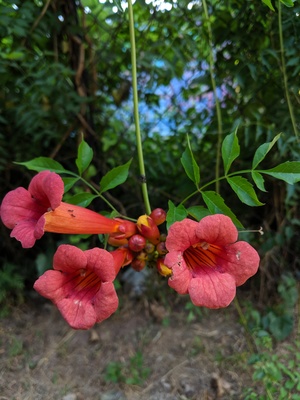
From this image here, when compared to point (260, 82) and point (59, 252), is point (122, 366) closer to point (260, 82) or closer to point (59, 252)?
point (59, 252)

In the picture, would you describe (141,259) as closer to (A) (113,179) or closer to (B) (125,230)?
(B) (125,230)

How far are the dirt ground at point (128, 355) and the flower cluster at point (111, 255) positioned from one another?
113cm

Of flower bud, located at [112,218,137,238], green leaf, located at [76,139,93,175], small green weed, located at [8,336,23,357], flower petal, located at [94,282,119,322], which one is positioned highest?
green leaf, located at [76,139,93,175]

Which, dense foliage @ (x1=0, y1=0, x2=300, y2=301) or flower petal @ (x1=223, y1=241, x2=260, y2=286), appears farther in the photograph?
dense foliage @ (x1=0, y1=0, x2=300, y2=301)

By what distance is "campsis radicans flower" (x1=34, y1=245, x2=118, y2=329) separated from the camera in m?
0.96

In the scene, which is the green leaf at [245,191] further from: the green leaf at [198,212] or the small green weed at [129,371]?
the small green weed at [129,371]

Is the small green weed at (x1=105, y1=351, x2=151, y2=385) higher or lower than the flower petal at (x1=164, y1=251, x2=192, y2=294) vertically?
lower

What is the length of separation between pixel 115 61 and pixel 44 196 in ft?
4.35

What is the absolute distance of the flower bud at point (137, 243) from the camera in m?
1.12

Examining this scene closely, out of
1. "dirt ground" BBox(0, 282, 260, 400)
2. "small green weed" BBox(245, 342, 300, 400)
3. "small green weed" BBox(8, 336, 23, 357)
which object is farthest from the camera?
"small green weed" BBox(8, 336, 23, 357)

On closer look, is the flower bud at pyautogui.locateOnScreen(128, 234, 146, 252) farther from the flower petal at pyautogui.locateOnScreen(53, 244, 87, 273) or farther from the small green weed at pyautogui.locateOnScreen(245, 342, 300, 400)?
the small green weed at pyautogui.locateOnScreen(245, 342, 300, 400)

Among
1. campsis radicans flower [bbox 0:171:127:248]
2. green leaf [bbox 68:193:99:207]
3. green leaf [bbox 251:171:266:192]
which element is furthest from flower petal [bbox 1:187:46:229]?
green leaf [bbox 251:171:266:192]

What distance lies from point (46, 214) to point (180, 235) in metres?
0.34

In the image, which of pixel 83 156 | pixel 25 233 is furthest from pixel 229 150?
pixel 25 233
